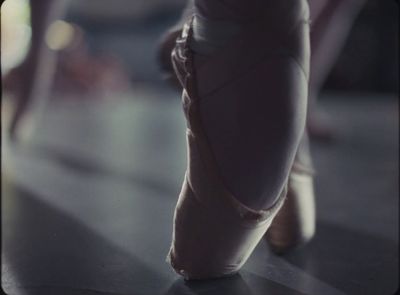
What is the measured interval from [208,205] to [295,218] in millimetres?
170

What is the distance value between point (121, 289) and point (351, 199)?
0.55 metres

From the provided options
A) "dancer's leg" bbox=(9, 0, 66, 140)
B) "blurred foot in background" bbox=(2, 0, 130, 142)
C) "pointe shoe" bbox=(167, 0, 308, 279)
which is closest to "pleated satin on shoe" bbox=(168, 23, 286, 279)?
"pointe shoe" bbox=(167, 0, 308, 279)

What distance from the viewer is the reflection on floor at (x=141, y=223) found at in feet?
1.65

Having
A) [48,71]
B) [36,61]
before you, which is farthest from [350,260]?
[48,71]

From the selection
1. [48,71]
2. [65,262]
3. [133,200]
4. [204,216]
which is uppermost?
[204,216]

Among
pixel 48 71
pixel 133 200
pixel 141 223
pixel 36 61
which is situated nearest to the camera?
pixel 141 223

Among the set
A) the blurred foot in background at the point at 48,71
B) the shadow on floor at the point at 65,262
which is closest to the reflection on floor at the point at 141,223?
→ the shadow on floor at the point at 65,262

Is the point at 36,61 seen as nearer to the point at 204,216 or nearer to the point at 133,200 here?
the point at 133,200

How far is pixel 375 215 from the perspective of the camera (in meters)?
0.81

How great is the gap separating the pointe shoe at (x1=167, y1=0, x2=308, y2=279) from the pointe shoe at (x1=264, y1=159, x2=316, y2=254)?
10 cm

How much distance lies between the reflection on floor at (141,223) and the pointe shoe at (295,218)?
0.01 meters

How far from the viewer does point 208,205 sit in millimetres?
470

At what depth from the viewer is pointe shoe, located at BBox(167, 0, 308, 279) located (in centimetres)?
46

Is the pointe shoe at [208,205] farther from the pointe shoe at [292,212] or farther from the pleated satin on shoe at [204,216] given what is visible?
the pointe shoe at [292,212]
